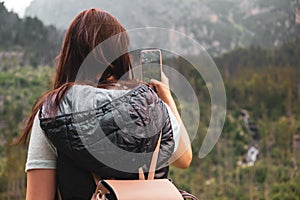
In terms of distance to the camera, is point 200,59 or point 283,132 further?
point 283,132

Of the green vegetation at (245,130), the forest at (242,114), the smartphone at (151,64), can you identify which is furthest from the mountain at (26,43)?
the smartphone at (151,64)

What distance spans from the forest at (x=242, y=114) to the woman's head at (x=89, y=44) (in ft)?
47.3

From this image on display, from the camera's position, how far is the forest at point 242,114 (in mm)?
17172

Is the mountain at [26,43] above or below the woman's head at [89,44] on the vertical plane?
above

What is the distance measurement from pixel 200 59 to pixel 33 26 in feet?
57.4

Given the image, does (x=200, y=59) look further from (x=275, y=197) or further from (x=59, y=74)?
(x=275, y=197)

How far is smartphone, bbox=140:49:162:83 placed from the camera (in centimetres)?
65

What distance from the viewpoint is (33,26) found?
696 inches

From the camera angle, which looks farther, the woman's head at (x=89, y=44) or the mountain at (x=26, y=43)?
the mountain at (x=26, y=43)

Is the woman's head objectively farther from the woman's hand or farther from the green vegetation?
→ the green vegetation

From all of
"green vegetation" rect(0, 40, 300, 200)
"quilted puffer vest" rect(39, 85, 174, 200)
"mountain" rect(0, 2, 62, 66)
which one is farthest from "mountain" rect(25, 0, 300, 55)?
"quilted puffer vest" rect(39, 85, 174, 200)

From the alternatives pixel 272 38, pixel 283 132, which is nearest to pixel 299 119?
pixel 283 132

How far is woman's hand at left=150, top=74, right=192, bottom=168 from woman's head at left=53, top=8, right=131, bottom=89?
6cm

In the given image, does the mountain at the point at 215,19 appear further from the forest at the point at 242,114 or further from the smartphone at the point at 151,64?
the smartphone at the point at 151,64
